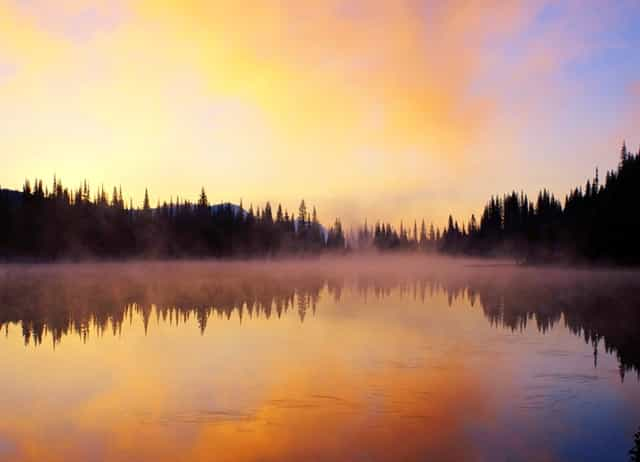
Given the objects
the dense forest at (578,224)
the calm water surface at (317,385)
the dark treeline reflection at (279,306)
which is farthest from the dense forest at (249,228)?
the calm water surface at (317,385)

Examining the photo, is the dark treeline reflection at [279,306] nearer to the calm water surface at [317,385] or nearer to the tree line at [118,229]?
the calm water surface at [317,385]

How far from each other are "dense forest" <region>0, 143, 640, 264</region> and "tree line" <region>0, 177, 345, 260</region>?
0.68ft

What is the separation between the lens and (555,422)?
11773 millimetres

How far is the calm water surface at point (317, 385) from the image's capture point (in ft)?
35.1

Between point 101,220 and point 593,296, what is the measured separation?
103633mm

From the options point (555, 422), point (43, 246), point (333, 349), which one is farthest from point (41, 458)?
point (43, 246)

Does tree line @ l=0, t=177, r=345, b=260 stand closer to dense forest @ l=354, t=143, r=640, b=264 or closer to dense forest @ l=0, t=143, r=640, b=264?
dense forest @ l=0, t=143, r=640, b=264

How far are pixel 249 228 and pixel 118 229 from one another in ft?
109

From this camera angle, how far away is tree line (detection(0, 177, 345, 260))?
348 ft

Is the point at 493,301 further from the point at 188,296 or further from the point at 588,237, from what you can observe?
the point at 588,237

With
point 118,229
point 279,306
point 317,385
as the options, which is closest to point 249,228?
point 118,229

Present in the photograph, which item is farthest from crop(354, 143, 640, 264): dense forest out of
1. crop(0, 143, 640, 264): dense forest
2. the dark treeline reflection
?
the dark treeline reflection

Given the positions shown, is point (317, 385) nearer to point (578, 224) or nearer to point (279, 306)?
point (279, 306)

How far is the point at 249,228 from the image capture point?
142625 millimetres
